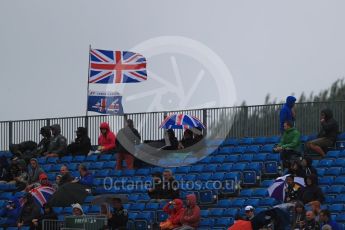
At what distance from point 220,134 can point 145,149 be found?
1887 mm

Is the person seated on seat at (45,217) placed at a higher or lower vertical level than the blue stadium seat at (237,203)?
lower

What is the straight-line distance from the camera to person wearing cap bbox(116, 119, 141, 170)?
3669 centimetres

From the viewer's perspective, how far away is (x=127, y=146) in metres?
36.7

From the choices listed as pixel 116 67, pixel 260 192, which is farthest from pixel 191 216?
pixel 116 67

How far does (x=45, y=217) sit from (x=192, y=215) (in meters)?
3.91

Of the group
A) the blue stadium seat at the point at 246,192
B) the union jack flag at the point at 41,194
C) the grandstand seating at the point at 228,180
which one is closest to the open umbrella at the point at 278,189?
the grandstand seating at the point at 228,180

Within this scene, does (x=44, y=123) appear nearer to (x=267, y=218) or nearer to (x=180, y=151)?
(x=180, y=151)

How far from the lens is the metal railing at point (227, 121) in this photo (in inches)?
1419

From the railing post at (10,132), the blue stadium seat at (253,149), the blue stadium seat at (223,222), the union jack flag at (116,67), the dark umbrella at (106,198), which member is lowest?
the blue stadium seat at (223,222)

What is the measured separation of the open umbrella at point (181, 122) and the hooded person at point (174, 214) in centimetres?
474

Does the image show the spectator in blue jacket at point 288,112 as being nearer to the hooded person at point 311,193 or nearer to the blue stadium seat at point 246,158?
the blue stadium seat at point 246,158

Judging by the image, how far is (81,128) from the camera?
38.2 m

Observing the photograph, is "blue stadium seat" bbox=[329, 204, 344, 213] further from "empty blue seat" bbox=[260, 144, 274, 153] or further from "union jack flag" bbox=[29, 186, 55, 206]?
"union jack flag" bbox=[29, 186, 55, 206]

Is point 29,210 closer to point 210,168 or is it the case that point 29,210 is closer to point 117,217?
point 117,217
